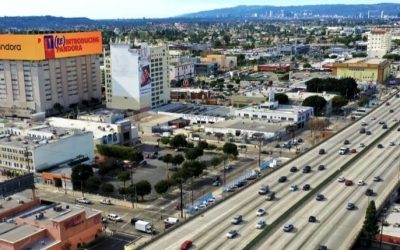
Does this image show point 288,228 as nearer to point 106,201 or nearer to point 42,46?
point 106,201

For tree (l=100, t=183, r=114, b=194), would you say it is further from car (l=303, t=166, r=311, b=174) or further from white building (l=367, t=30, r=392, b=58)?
white building (l=367, t=30, r=392, b=58)

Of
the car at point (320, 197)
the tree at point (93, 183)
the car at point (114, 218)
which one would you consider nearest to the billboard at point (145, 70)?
the tree at point (93, 183)

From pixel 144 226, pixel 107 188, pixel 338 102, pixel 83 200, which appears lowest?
pixel 83 200

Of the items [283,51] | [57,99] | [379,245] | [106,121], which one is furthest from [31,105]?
[283,51]

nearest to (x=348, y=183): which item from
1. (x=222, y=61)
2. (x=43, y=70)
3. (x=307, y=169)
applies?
(x=307, y=169)

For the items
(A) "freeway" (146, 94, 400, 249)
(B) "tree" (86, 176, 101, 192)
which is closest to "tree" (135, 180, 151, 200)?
(B) "tree" (86, 176, 101, 192)

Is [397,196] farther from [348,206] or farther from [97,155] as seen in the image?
[97,155]
